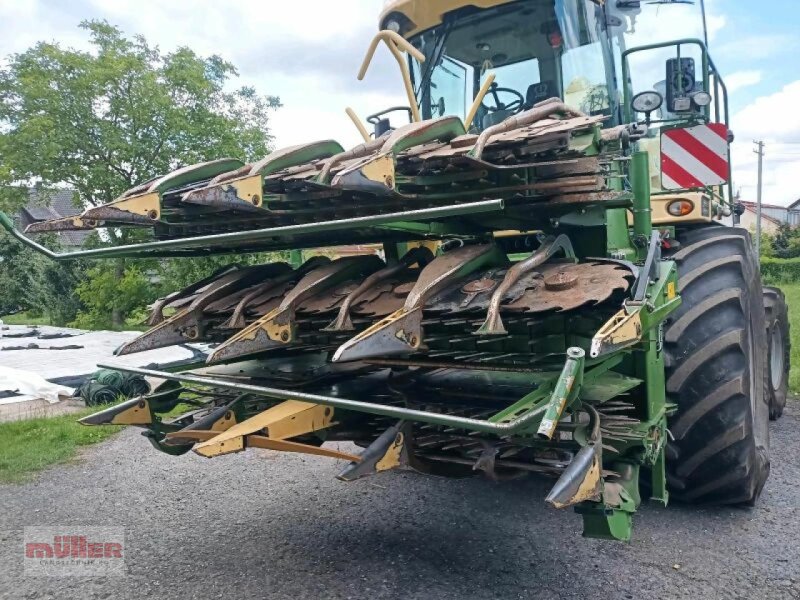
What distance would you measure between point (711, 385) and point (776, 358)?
267cm

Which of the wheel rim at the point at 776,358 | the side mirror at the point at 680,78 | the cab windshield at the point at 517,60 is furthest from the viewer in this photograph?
the wheel rim at the point at 776,358

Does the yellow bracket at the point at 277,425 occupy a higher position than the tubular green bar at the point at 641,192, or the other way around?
the tubular green bar at the point at 641,192

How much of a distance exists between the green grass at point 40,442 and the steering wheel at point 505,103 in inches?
155

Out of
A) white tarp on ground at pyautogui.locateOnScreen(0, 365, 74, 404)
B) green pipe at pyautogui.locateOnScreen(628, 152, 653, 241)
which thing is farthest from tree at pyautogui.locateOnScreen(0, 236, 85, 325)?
green pipe at pyautogui.locateOnScreen(628, 152, 653, 241)

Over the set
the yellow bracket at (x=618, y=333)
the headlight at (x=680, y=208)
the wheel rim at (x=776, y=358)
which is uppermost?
the headlight at (x=680, y=208)

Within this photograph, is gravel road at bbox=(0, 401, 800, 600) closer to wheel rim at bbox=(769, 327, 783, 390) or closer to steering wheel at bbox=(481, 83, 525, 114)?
wheel rim at bbox=(769, 327, 783, 390)

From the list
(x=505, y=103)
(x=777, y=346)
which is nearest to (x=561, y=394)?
(x=505, y=103)

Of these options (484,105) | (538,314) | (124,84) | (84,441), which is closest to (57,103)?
(124,84)

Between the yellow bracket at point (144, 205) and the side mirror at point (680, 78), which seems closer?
the yellow bracket at point (144, 205)

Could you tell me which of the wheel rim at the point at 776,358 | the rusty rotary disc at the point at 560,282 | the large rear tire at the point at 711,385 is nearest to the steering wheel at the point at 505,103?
the large rear tire at the point at 711,385

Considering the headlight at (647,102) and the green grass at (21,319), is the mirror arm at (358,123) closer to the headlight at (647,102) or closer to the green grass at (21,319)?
the headlight at (647,102)

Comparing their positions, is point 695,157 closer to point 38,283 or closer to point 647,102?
point 647,102

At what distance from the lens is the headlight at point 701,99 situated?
10.7 ft

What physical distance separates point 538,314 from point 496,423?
0.49m
